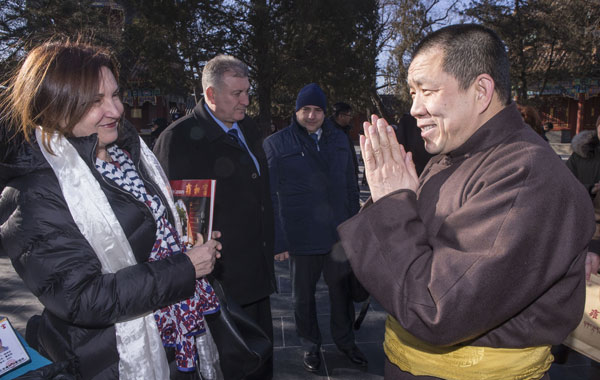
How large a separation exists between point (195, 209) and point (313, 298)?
1.82 metres

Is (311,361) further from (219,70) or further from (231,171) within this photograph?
(219,70)

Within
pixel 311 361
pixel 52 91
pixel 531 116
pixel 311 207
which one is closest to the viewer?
pixel 52 91

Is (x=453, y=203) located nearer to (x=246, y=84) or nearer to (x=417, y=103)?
(x=417, y=103)

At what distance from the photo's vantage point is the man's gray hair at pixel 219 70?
9.07 feet

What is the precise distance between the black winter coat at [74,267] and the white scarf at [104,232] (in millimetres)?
28

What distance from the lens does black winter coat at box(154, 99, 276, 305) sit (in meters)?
2.60

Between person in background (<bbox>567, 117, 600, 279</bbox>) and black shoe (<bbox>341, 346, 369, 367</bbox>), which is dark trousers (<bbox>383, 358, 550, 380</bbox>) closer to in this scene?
black shoe (<bbox>341, 346, 369, 367</bbox>)

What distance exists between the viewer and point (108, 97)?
5.46 feet

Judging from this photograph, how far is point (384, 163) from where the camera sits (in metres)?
1.27

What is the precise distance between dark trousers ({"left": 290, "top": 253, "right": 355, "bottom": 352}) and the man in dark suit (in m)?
0.56

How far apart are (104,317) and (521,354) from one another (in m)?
1.30

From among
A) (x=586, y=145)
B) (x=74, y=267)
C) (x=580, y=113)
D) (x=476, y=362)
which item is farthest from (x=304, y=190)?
(x=580, y=113)

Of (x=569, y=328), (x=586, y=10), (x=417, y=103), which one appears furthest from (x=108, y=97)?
(x=586, y=10)

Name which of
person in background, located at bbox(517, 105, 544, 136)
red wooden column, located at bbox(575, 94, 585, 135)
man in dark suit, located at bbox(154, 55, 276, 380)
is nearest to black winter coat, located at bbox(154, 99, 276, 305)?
man in dark suit, located at bbox(154, 55, 276, 380)
